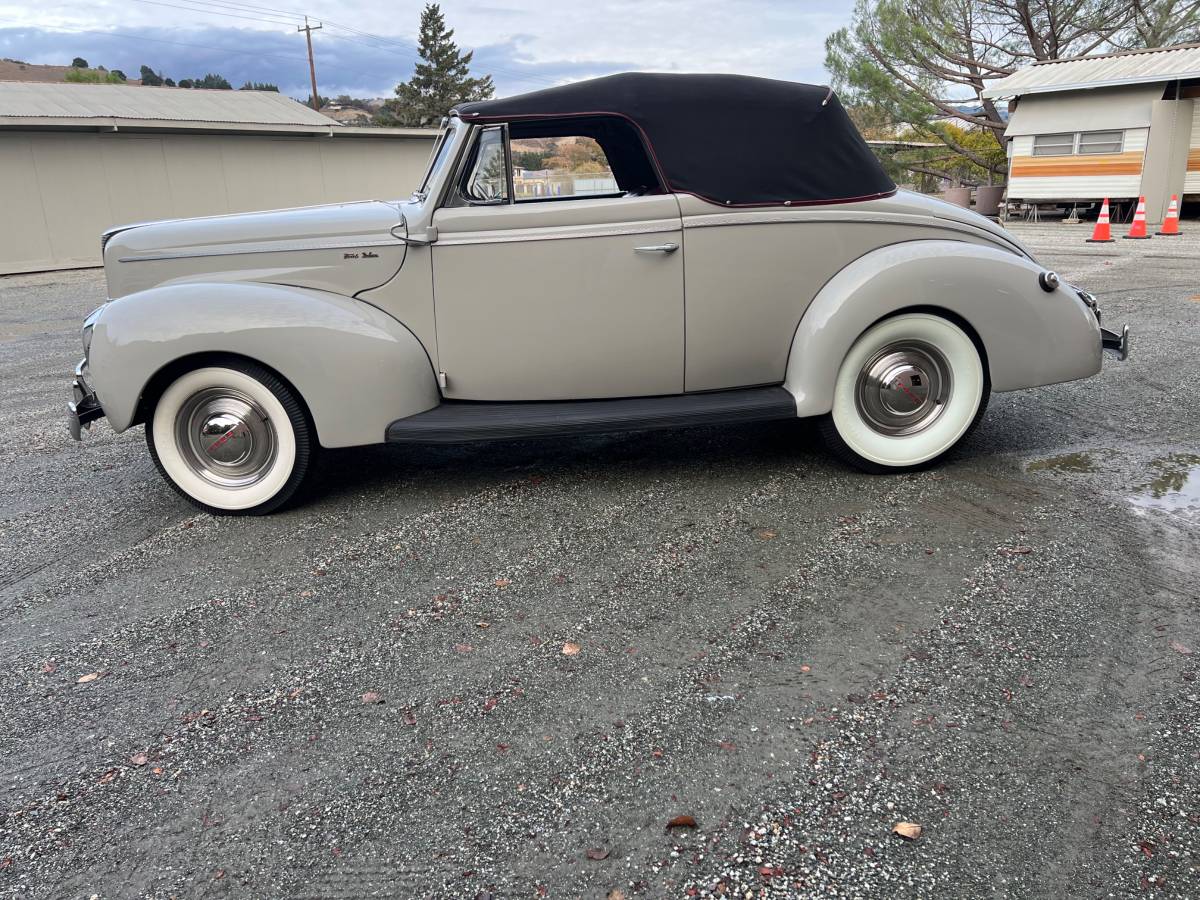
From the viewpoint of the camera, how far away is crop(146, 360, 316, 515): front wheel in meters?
4.11

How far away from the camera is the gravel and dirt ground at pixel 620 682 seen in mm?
2100

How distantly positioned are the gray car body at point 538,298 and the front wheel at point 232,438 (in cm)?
9

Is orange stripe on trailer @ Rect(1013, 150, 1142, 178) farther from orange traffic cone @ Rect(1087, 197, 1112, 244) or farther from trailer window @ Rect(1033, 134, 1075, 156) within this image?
orange traffic cone @ Rect(1087, 197, 1112, 244)

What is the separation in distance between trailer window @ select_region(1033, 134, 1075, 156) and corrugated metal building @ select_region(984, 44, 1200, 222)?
0.08 ft

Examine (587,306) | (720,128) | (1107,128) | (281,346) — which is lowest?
(281,346)

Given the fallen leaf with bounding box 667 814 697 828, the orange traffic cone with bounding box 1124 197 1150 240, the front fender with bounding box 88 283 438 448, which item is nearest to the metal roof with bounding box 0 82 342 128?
the front fender with bounding box 88 283 438 448

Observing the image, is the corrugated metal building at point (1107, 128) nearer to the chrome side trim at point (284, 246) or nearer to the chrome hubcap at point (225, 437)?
the chrome side trim at point (284, 246)

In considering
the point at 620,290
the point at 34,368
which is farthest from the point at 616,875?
the point at 34,368

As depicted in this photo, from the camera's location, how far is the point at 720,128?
168 inches

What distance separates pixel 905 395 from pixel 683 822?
2.85 meters

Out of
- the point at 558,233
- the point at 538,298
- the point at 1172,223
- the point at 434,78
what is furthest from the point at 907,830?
the point at 434,78

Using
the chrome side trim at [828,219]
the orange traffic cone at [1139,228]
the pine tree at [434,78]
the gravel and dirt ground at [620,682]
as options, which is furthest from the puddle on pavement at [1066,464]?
the pine tree at [434,78]

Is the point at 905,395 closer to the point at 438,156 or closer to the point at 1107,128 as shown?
the point at 438,156

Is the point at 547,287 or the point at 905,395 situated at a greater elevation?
the point at 547,287
